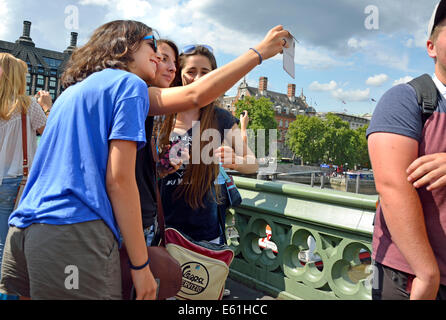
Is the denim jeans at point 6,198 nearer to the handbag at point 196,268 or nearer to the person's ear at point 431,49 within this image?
the handbag at point 196,268

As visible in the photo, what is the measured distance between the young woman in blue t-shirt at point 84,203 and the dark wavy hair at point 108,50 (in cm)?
11

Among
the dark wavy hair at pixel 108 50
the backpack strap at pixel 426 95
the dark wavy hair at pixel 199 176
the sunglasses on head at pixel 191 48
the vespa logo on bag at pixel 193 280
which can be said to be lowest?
the vespa logo on bag at pixel 193 280

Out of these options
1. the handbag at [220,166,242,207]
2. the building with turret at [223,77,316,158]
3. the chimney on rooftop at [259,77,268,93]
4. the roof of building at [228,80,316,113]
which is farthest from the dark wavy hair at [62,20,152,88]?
the chimney on rooftop at [259,77,268,93]

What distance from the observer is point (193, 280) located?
1936 mm

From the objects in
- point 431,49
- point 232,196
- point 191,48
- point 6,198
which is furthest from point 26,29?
point 431,49

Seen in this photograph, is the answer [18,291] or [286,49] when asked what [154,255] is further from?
[286,49]

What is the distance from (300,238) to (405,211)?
1611mm

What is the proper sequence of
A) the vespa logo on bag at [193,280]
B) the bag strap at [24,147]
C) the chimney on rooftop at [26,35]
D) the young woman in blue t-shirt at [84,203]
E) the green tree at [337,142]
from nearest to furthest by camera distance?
the young woman in blue t-shirt at [84,203]
the vespa logo on bag at [193,280]
the bag strap at [24,147]
the chimney on rooftop at [26,35]
the green tree at [337,142]

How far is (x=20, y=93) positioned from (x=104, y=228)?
2228 mm

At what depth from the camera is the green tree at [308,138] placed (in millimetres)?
69125

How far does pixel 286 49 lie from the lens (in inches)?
64.9

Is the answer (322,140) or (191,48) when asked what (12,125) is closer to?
(191,48)

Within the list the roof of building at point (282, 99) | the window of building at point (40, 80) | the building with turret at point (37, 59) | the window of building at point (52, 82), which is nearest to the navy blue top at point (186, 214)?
the building with turret at point (37, 59)
